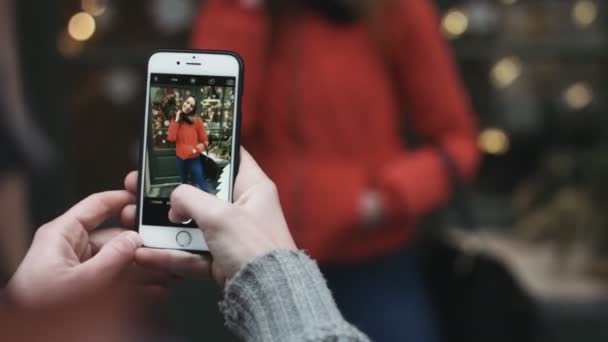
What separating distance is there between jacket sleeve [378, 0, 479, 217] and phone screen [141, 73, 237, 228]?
2.43 ft

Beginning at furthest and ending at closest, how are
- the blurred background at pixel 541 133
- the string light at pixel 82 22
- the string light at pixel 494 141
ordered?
the string light at pixel 494 141, the blurred background at pixel 541 133, the string light at pixel 82 22

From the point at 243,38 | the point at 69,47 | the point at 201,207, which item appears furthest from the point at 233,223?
the point at 69,47

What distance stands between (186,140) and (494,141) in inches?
73.3

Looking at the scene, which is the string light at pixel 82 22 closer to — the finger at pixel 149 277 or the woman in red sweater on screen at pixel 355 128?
the woman in red sweater on screen at pixel 355 128

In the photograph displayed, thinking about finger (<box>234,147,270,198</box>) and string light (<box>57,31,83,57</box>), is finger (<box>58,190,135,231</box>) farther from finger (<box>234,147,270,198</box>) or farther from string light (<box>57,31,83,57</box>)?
string light (<box>57,31,83,57</box>)

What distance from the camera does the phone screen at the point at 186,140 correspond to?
0.61m

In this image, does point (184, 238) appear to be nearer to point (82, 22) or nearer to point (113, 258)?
point (113, 258)

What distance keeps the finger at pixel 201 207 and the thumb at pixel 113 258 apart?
4 cm

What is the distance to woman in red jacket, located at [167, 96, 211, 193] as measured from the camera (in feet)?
1.99

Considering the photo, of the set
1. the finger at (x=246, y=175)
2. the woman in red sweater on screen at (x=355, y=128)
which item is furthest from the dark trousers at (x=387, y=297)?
the finger at (x=246, y=175)

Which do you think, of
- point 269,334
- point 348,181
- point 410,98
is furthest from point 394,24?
point 269,334

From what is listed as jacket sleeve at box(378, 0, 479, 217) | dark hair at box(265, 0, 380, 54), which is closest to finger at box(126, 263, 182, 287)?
dark hair at box(265, 0, 380, 54)

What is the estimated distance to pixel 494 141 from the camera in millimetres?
2375

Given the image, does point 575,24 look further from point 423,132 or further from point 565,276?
point 423,132
